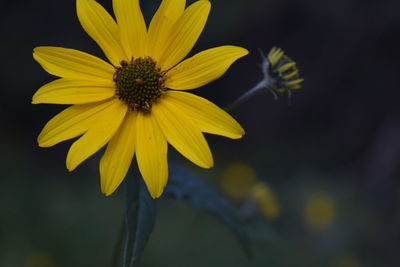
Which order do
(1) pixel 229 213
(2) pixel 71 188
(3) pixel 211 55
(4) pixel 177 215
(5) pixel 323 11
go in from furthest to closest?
1. (5) pixel 323 11
2. (2) pixel 71 188
3. (4) pixel 177 215
4. (1) pixel 229 213
5. (3) pixel 211 55

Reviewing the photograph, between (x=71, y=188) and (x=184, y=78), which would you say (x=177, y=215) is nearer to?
(x=71, y=188)

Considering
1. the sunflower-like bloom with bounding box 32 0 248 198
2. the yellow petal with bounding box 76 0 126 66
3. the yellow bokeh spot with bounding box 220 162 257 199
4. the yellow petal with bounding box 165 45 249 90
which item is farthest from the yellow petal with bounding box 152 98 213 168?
the yellow bokeh spot with bounding box 220 162 257 199

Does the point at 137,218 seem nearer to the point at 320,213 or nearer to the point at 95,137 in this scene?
the point at 95,137

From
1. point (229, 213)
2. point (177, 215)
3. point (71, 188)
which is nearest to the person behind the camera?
point (229, 213)

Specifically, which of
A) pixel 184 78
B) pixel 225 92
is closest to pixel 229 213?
pixel 184 78

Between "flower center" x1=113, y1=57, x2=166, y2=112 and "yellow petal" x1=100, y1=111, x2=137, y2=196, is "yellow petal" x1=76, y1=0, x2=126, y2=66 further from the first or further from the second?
"yellow petal" x1=100, y1=111, x2=137, y2=196

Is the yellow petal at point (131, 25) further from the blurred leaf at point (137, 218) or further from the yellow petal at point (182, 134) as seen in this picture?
the blurred leaf at point (137, 218)
